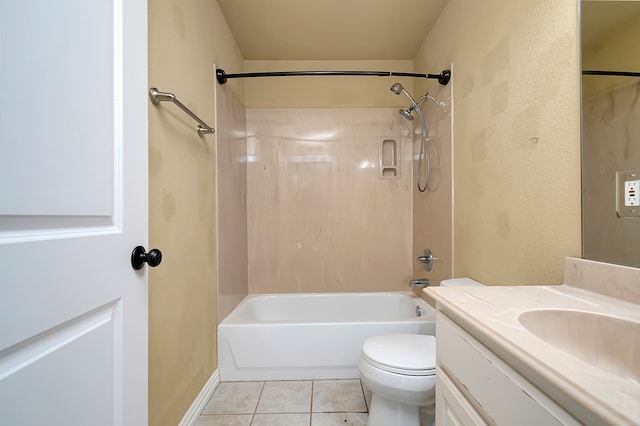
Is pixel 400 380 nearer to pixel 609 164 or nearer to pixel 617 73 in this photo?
pixel 609 164

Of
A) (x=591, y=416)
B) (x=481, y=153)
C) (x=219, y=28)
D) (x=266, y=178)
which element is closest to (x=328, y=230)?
(x=266, y=178)

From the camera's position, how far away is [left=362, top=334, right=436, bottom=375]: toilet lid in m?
1.11

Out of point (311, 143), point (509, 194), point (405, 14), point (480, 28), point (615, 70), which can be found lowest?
point (509, 194)

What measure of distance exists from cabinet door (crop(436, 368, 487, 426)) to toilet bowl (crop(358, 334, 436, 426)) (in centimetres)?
29

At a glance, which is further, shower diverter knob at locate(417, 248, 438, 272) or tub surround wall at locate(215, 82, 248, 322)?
shower diverter knob at locate(417, 248, 438, 272)

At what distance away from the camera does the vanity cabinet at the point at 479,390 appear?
0.45m

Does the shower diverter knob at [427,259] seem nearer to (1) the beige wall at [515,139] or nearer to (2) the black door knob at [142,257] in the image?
(1) the beige wall at [515,139]

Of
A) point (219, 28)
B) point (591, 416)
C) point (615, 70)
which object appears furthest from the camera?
point (219, 28)

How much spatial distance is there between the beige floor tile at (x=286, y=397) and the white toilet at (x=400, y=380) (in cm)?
45

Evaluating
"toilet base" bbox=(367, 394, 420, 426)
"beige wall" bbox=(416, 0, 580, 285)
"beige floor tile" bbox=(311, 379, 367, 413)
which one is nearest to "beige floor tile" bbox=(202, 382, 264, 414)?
"beige floor tile" bbox=(311, 379, 367, 413)

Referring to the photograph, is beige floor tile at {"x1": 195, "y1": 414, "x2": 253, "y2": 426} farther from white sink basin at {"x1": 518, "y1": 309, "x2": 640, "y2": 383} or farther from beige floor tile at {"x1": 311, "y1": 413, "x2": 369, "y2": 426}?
white sink basin at {"x1": 518, "y1": 309, "x2": 640, "y2": 383}

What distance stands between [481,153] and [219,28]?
1.80m

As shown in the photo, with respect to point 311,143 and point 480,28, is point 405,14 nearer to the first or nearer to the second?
point 480,28

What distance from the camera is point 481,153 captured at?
136 centimetres
